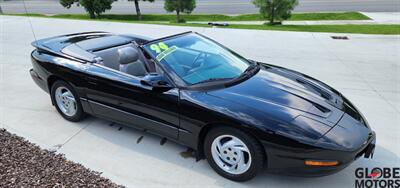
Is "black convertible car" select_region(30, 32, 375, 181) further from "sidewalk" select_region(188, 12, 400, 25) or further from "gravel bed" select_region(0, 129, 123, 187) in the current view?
"sidewalk" select_region(188, 12, 400, 25)

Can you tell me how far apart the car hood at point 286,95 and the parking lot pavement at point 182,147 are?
26.3 inches

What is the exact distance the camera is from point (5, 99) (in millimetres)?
5207

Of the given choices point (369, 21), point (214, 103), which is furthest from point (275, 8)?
point (214, 103)

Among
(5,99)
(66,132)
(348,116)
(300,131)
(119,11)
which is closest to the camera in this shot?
(300,131)

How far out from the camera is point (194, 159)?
3.51m

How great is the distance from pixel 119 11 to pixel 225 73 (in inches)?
964

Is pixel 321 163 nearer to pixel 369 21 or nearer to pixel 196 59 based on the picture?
pixel 196 59

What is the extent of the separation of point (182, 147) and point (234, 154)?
0.87 metres

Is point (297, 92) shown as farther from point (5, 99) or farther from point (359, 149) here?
point (5, 99)

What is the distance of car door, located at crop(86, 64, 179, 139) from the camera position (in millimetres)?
3338

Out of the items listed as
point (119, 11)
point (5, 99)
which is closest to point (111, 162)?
point (5, 99)

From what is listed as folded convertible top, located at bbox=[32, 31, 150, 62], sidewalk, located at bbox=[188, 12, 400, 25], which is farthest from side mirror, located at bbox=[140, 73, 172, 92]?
sidewalk, located at bbox=[188, 12, 400, 25]

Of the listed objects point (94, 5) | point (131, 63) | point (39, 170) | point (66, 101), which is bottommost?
point (39, 170)

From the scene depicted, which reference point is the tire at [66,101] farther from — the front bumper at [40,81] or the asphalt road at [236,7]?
the asphalt road at [236,7]
